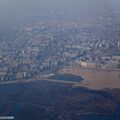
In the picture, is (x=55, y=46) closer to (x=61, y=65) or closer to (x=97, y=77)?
(x=61, y=65)

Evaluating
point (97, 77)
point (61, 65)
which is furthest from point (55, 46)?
point (97, 77)

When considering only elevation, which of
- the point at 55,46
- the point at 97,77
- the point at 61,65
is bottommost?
the point at 97,77

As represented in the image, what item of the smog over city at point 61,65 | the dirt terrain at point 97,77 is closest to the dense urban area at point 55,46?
the smog over city at point 61,65

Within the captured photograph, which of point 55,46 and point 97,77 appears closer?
point 97,77

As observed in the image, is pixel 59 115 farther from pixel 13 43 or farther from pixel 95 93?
pixel 13 43

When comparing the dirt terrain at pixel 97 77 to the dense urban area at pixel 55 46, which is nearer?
the dirt terrain at pixel 97 77

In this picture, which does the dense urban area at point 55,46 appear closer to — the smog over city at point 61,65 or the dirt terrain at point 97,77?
the smog over city at point 61,65

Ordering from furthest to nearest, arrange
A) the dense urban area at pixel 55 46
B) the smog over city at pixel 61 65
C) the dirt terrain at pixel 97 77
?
the dense urban area at pixel 55 46
the dirt terrain at pixel 97 77
the smog over city at pixel 61 65

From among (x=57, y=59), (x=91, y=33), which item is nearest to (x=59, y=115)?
(x=57, y=59)

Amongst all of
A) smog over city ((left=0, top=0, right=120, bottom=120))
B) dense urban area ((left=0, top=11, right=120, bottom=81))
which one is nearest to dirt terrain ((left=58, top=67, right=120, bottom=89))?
smog over city ((left=0, top=0, right=120, bottom=120))

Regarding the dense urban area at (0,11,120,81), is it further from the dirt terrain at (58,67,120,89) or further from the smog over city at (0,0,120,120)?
the dirt terrain at (58,67,120,89)
